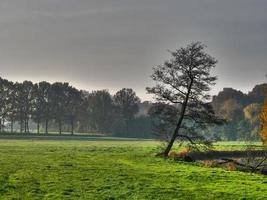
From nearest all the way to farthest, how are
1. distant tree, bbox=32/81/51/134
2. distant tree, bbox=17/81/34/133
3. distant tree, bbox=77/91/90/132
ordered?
distant tree, bbox=17/81/34/133 < distant tree, bbox=32/81/51/134 < distant tree, bbox=77/91/90/132

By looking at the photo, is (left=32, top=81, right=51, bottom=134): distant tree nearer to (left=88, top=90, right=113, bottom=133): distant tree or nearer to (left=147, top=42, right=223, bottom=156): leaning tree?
(left=88, top=90, right=113, bottom=133): distant tree

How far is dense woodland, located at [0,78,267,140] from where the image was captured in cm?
16488

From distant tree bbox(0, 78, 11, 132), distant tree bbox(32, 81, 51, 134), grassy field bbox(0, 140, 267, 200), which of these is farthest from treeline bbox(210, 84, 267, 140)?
grassy field bbox(0, 140, 267, 200)

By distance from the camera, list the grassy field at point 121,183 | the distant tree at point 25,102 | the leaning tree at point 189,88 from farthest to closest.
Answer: the distant tree at point 25,102 → the leaning tree at point 189,88 → the grassy field at point 121,183

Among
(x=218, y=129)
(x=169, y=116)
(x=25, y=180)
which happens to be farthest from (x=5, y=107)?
(x=25, y=180)

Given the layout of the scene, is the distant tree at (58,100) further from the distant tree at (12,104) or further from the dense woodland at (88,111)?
the distant tree at (12,104)

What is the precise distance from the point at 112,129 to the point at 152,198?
527ft

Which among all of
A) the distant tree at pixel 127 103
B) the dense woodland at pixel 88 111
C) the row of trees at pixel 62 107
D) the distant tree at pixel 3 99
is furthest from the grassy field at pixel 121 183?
the distant tree at pixel 127 103

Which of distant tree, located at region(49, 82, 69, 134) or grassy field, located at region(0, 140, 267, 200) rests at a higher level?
distant tree, located at region(49, 82, 69, 134)

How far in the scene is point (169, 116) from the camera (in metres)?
67.8

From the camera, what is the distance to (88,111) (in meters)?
195

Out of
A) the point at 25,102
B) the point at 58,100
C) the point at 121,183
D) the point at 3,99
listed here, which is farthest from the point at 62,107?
the point at 121,183

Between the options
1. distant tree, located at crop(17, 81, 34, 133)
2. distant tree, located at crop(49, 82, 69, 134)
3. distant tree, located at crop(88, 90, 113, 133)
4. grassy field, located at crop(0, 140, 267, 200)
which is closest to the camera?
grassy field, located at crop(0, 140, 267, 200)

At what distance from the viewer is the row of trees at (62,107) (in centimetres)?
16488
